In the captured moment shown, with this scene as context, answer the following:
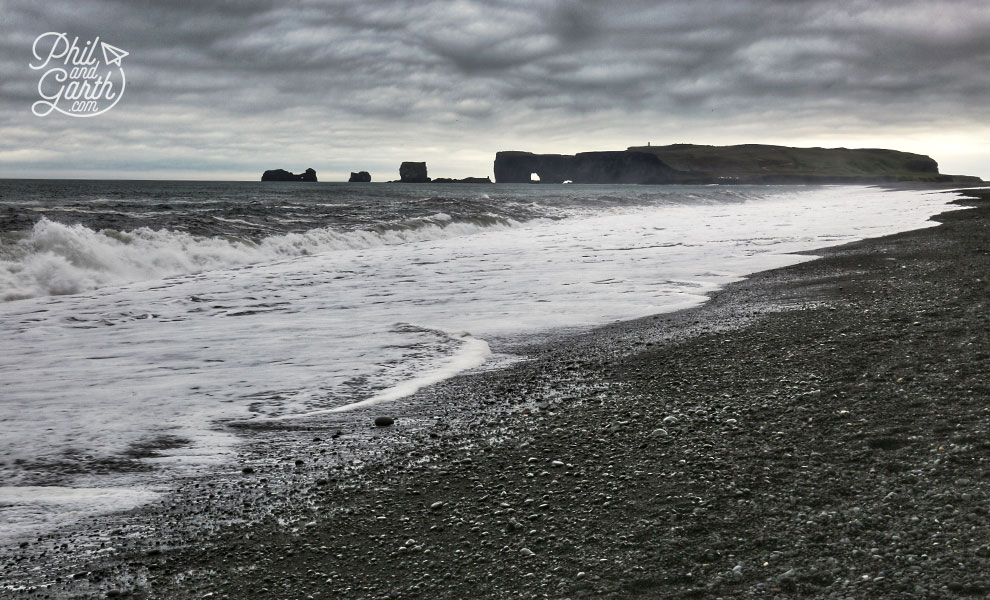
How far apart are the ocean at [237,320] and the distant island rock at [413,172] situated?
527ft

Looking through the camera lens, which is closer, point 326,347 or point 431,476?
point 431,476

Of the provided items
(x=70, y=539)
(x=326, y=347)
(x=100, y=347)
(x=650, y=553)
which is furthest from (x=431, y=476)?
(x=100, y=347)

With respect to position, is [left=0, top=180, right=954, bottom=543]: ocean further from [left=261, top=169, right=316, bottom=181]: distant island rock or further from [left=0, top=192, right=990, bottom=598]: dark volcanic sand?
[left=261, top=169, right=316, bottom=181]: distant island rock

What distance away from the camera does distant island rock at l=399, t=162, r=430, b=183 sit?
6934 inches

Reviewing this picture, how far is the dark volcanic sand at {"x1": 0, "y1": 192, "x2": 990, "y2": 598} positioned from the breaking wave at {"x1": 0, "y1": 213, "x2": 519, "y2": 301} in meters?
9.42

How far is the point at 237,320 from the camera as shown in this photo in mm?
7781

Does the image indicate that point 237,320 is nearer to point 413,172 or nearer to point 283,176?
point 283,176

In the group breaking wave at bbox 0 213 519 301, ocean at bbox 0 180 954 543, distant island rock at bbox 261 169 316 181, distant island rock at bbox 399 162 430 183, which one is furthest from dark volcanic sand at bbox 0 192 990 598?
distant island rock at bbox 399 162 430 183

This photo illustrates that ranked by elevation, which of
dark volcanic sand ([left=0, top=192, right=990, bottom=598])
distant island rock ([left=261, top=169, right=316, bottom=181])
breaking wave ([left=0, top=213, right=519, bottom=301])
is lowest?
dark volcanic sand ([left=0, top=192, right=990, bottom=598])

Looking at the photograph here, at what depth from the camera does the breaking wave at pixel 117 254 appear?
36.5 feet

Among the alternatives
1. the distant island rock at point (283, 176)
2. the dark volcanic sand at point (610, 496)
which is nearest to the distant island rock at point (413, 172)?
the distant island rock at point (283, 176)

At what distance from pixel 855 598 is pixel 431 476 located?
6.23 feet

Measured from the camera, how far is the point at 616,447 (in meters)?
3.48

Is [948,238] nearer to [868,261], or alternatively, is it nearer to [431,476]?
[868,261]
